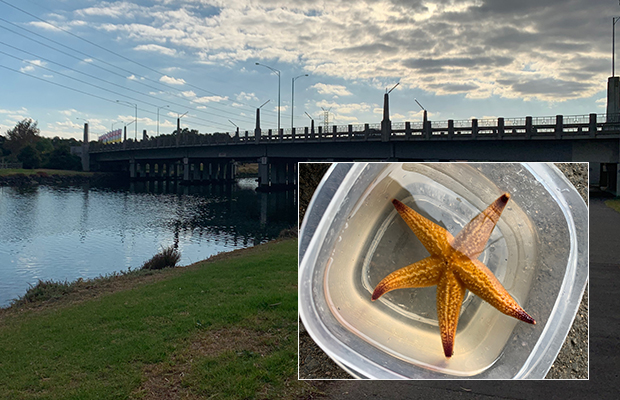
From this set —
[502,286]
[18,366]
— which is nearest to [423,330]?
[502,286]

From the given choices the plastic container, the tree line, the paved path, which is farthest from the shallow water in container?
the tree line

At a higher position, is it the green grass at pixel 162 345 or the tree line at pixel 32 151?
the tree line at pixel 32 151

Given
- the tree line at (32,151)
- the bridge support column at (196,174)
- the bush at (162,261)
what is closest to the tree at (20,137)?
the tree line at (32,151)

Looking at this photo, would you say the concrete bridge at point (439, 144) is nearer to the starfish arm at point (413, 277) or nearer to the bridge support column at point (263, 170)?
the bridge support column at point (263, 170)

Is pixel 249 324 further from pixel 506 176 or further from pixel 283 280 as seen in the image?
pixel 506 176

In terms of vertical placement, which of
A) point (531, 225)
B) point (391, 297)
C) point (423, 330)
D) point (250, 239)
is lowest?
point (250, 239)

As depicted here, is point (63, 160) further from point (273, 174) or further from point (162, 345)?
point (162, 345)
